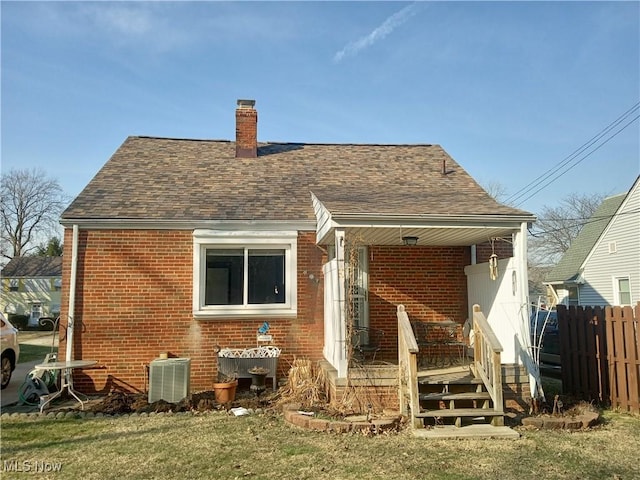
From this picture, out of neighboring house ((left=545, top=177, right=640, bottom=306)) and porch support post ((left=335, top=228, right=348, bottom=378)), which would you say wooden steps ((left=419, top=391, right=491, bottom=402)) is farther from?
neighboring house ((left=545, top=177, right=640, bottom=306))

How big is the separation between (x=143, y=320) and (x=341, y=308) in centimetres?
405

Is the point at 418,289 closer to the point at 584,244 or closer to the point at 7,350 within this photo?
the point at 7,350

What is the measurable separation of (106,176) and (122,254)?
2.46m

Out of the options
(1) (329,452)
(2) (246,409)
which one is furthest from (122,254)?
(1) (329,452)

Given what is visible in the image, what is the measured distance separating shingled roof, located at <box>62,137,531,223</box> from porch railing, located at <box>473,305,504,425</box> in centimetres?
186

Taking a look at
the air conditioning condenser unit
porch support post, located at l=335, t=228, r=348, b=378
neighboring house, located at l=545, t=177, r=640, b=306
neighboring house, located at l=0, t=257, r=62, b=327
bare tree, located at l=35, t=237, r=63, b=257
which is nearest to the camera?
porch support post, located at l=335, t=228, r=348, b=378

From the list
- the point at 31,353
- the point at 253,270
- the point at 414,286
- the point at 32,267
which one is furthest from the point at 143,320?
the point at 32,267

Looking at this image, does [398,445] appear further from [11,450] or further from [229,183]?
[229,183]

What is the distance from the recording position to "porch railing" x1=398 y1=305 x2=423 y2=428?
6.55 metres

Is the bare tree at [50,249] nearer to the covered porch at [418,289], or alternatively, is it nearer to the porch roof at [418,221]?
the covered porch at [418,289]

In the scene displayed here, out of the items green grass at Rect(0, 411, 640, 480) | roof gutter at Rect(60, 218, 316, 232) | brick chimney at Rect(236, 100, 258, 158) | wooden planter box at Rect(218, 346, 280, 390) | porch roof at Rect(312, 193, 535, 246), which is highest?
brick chimney at Rect(236, 100, 258, 158)

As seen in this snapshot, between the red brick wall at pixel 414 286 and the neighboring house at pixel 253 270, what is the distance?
0.8 inches

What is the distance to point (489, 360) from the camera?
7.01 m

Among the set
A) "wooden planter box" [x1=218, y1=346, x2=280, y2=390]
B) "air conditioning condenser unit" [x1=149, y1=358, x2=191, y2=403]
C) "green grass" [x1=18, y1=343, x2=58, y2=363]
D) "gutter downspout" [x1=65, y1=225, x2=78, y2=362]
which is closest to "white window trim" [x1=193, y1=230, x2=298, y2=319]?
"wooden planter box" [x1=218, y1=346, x2=280, y2=390]
